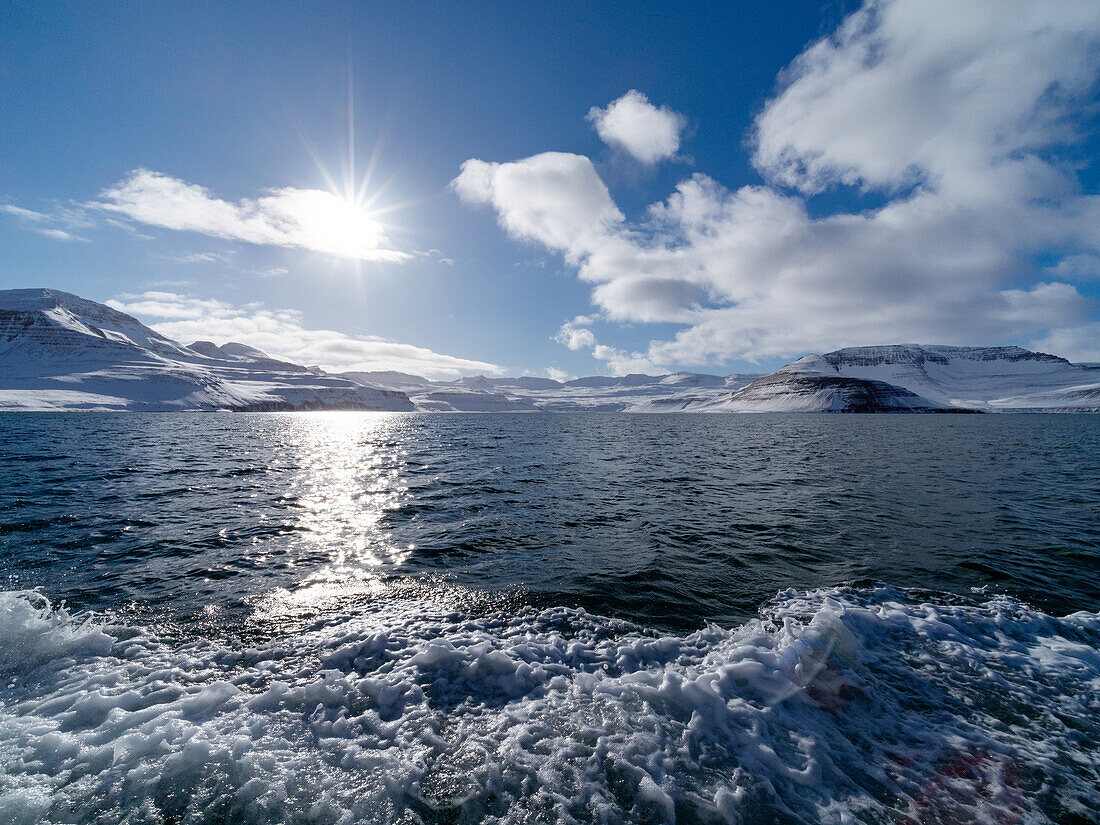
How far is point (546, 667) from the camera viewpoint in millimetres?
6805

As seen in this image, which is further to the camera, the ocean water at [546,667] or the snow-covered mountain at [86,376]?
the snow-covered mountain at [86,376]

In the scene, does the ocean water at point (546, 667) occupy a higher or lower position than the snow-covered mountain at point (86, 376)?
lower

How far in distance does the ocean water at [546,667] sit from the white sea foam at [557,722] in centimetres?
3

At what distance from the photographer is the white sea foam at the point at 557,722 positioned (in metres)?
4.37

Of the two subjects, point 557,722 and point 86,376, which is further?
point 86,376

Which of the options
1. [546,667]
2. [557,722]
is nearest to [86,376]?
[546,667]

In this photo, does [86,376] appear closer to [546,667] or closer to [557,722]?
[546,667]

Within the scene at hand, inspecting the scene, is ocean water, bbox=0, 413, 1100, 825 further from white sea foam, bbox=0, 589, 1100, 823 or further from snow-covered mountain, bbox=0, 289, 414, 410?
snow-covered mountain, bbox=0, 289, 414, 410

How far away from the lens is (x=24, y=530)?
12.5m

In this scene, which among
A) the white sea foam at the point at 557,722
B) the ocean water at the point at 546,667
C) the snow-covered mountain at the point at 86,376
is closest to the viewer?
the white sea foam at the point at 557,722

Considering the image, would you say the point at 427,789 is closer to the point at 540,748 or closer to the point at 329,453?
the point at 540,748

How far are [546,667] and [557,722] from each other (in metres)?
1.23

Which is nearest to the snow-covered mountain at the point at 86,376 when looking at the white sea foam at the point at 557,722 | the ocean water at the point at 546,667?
the ocean water at the point at 546,667

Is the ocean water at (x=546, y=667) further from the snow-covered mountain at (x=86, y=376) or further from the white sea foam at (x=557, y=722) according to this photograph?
the snow-covered mountain at (x=86, y=376)
